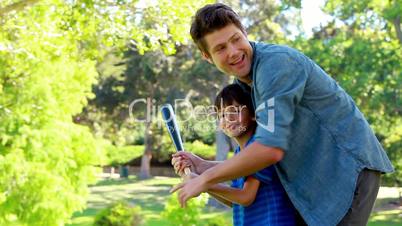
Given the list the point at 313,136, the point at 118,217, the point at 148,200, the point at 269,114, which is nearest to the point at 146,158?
the point at 148,200

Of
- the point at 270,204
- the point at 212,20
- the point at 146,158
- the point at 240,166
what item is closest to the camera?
the point at 240,166

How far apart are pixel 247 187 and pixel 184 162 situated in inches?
10.3

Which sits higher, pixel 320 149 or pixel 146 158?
pixel 146 158

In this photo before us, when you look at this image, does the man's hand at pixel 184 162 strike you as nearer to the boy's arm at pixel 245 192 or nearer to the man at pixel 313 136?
the boy's arm at pixel 245 192

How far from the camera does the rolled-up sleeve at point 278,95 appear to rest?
5.62 feet

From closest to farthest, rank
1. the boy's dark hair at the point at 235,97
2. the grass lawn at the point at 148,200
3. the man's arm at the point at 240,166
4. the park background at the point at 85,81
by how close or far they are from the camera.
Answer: the man's arm at the point at 240,166 < the boy's dark hair at the point at 235,97 < the park background at the point at 85,81 < the grass lawn at the point at 148,200

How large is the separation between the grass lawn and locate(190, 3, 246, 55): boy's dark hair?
40.9ft

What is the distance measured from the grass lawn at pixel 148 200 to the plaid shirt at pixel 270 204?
1225 cm

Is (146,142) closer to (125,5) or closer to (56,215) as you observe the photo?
(56,215)

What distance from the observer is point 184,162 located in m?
2.10

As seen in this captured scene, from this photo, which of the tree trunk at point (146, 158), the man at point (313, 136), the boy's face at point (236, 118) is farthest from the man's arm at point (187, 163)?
the tree trunk at point (146, 158)

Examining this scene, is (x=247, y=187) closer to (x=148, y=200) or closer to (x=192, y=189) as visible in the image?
(x=192, y=189)

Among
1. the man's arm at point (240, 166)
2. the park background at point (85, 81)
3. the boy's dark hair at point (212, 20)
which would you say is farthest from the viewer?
the park background at point (85, 81)

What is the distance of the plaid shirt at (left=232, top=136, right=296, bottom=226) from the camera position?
1.94 metres
